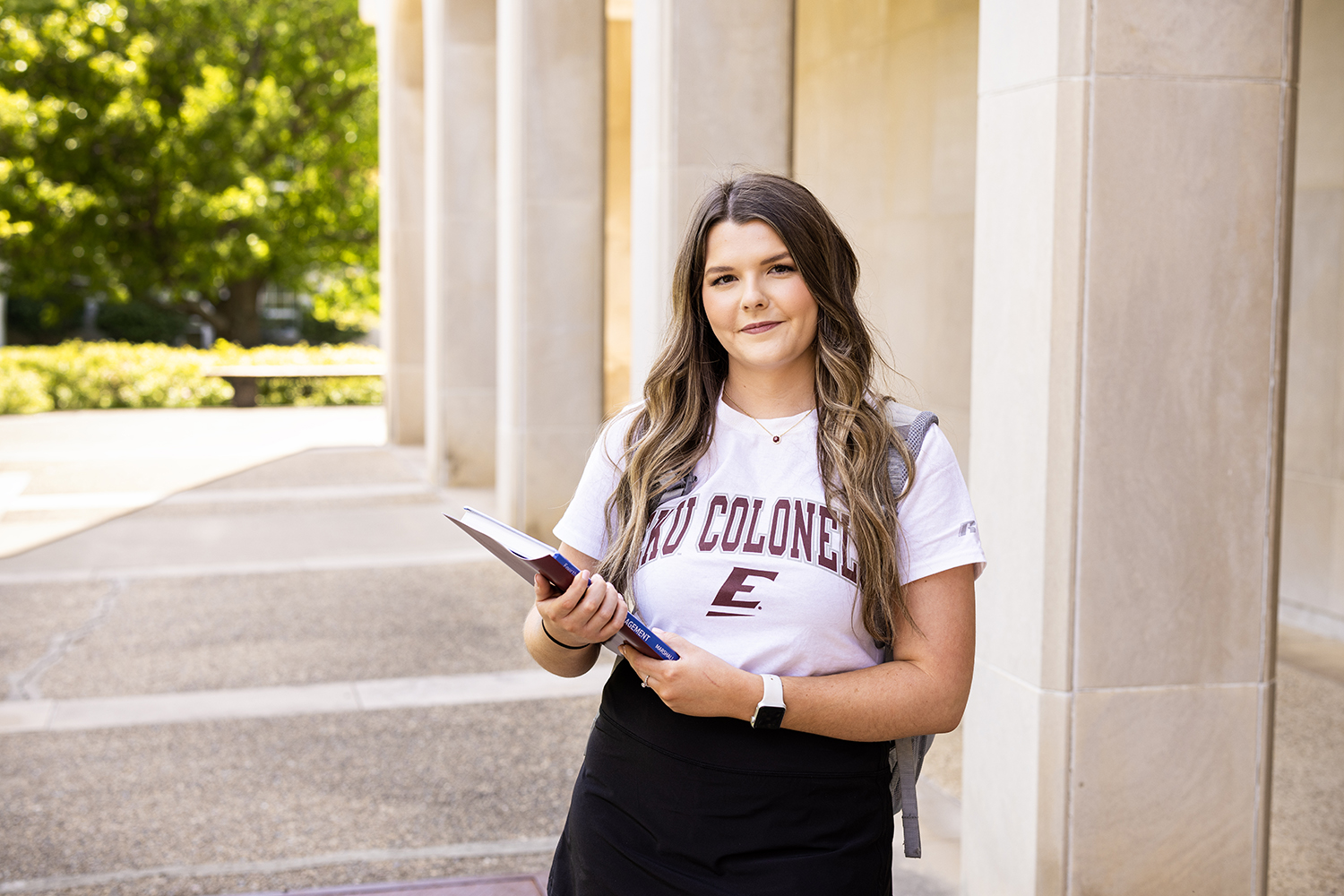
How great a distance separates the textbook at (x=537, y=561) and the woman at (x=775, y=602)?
0.10 feet

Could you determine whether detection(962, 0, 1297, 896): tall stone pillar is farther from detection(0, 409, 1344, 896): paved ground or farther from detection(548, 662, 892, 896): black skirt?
detection(548, 662, 892, 896): black skirt

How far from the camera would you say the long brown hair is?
6.51ft

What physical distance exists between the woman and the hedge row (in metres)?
22.5

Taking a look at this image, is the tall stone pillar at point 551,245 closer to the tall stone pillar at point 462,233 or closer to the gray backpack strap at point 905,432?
the tall stone pillar at point 462,233

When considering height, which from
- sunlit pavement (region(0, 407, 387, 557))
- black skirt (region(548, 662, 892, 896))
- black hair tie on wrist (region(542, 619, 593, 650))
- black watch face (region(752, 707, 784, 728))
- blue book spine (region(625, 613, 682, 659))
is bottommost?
sunlit pavement (region(0, 407, 387, 557))

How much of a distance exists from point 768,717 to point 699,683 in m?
0.12

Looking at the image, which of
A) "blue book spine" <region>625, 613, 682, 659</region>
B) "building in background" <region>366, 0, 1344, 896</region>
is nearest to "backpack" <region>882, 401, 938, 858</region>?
"blue book spine" <region>625, 613, 682, 659</region>

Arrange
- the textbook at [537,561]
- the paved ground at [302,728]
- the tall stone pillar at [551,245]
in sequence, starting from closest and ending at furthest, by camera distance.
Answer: the textbook at [537,561], the paved ground at [302,728], the tall stone pillar at [551,245]

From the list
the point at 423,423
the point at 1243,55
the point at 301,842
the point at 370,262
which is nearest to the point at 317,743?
the point at 301,842

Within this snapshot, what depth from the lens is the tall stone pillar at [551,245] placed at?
10578mm

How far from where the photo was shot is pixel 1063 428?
3566 mm

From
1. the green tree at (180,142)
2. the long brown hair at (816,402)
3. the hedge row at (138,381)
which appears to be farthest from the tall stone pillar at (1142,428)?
the green tree at (180,142)

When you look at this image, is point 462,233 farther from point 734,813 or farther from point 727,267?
point 734,813

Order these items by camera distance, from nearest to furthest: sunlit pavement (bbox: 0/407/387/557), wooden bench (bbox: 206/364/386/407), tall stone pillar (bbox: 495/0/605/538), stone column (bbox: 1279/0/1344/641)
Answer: stone column (bbox: 1279/0/1344/641)
tall stone pillar (bbox: 495/0/605/538)
sunlit pavement (bbox: 0/407/387/557)
wooden bench (bbox: 206/364/386/407)
